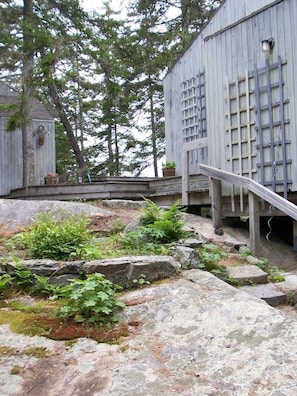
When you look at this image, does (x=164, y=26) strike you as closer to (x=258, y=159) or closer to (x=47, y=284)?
(x=258, y=159)

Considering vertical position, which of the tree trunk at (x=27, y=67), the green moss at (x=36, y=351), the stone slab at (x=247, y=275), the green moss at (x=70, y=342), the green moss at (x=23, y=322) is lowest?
the green moss at (x=36, y=351)

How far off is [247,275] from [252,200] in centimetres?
151

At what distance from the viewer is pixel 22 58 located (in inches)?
488

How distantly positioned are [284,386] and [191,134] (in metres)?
9.55

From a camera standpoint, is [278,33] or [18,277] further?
[278,33]

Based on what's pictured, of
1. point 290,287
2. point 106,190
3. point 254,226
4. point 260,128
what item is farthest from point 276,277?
point 106,190

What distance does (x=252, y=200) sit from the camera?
5.79m

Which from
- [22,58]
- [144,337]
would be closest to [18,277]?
[144,337]

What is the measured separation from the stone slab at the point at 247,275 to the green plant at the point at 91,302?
1.68 meters

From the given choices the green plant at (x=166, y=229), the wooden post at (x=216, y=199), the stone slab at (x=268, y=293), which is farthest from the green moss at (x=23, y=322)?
the wooden post at (x=216, y=199)

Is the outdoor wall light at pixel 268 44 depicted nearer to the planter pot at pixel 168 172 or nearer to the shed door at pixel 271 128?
the shed door at pixel 271 128

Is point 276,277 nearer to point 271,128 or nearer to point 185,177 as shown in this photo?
point 271,128

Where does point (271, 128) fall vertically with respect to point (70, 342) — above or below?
above

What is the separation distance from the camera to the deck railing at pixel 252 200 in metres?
5.05
